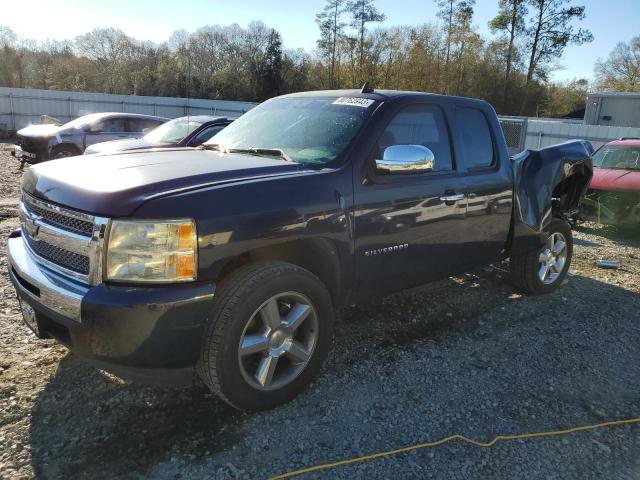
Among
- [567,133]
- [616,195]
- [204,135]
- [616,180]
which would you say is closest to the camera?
[616,195]

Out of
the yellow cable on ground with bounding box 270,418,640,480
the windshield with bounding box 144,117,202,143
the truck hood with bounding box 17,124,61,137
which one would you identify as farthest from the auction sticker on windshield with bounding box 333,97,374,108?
the truck hood with bounding box 17,124,61,137

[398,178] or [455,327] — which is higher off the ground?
[398,178]

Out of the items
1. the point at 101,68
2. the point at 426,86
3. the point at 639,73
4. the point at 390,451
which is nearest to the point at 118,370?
the point at 390,451

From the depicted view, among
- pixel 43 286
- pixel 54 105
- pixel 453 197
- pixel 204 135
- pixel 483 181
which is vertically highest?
pixel 54 105

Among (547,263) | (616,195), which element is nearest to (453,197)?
(547,263)

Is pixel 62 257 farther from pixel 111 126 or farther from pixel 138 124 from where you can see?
pixel 138 124

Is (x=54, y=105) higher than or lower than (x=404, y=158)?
higher

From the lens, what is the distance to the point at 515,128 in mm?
14375

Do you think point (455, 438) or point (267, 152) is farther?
point (267, 152)

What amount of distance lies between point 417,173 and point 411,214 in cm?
31

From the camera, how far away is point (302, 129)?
3.67 metres

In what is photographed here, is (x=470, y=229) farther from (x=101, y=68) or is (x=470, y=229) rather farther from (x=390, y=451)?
(x=101, y=68)

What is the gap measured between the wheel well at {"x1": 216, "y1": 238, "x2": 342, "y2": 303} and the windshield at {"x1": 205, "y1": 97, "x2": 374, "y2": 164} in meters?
0.58

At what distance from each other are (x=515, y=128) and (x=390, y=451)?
13.4 metres
